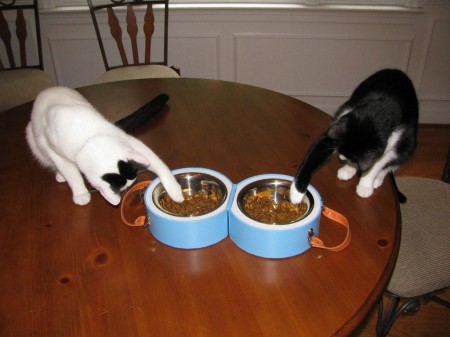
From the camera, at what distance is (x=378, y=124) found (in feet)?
3.39

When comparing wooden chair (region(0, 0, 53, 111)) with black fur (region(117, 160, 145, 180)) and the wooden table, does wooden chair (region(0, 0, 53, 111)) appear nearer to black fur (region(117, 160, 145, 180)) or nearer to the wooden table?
the wooden table

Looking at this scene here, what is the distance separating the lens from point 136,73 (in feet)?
7.45

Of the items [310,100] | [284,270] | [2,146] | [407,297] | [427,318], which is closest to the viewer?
[284,270]

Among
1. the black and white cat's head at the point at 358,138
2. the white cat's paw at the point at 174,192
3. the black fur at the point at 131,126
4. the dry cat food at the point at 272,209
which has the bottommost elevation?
the dry cat food at the point at 272,209

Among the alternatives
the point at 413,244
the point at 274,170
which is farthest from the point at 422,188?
the point at 274,170

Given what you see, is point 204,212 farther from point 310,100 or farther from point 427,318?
point 310,100

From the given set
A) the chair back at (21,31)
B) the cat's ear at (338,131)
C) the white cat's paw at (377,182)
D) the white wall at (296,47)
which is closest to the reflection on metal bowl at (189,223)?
the cat's ear at (338,131)

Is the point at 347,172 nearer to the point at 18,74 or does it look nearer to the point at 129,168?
the point at 129,168

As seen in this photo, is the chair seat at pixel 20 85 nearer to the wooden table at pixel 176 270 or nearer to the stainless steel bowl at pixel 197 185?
the wooden table at pixel 176 270

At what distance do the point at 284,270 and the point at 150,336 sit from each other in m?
0.30

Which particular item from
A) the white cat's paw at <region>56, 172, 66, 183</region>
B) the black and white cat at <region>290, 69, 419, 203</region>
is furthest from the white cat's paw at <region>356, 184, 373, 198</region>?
the white cat's paw at <region>56, 172, 66, 183</region>

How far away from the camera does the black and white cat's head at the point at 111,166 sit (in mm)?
912

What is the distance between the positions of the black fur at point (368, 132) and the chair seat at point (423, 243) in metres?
0.20

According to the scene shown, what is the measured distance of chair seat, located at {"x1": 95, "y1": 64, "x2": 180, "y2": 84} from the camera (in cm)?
224
